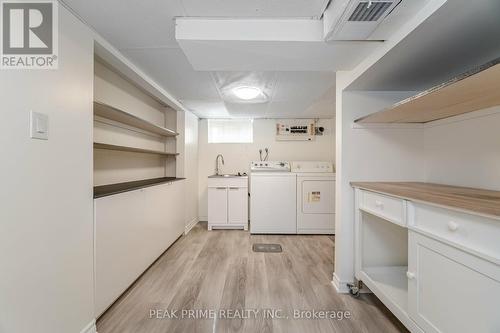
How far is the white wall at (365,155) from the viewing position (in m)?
1.85

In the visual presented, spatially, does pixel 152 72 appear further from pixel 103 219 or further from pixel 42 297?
pixel 42 297

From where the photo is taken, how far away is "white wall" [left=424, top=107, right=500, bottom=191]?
4.50ft

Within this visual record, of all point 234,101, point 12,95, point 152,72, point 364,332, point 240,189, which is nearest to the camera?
point 12,95

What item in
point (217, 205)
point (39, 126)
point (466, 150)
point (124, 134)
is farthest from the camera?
point (217, 205)

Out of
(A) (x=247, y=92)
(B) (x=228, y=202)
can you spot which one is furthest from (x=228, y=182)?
(A) (x=247, y=92)

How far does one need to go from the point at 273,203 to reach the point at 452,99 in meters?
2.50

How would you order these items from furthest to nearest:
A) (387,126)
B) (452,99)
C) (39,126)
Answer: (387,126)
(452,99)
(39,126)

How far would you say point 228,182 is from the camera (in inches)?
142

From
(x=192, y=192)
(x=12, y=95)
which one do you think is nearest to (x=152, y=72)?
(x=12, y=95)

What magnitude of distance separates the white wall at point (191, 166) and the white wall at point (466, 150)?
9.96 feet

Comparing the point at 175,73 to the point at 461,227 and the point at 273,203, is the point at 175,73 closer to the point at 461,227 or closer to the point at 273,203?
the point at 273,203

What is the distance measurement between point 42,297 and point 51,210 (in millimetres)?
432

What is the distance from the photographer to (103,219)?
4.90 ft

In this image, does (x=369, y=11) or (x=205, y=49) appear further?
(x=205, y=49)
